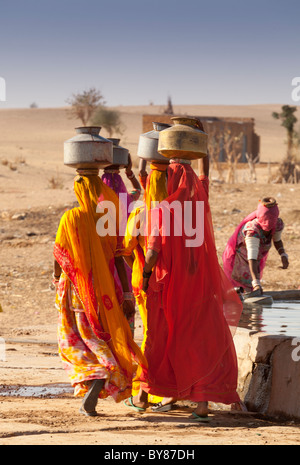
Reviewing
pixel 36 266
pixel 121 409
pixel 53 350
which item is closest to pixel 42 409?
pixel 121 409

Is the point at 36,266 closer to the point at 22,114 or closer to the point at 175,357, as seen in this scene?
the point at 175,357

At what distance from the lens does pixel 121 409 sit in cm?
554

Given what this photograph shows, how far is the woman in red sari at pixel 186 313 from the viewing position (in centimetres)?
518

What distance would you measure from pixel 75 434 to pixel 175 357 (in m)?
0.93

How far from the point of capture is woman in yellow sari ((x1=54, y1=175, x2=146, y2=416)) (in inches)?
206

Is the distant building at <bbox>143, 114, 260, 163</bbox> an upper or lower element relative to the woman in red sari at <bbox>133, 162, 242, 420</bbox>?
upper

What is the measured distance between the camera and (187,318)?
5.24 meters

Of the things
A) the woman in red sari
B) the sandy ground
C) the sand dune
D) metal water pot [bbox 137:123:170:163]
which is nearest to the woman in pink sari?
the sandy ground

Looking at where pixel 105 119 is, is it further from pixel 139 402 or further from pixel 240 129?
pixel 139 402

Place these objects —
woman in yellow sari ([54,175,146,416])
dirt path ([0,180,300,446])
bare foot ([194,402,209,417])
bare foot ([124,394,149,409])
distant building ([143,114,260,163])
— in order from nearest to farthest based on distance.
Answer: dirt path ([0,180,300,446]), bare foot ([194,402,209,417]), woman in yellow sari ([54,175,146,416]), bare foot ([124,394,149,409]), distant building ([143,114,260,163])

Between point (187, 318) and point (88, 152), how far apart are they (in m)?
1.28

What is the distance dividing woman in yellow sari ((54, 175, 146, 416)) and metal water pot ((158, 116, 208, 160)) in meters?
0.60

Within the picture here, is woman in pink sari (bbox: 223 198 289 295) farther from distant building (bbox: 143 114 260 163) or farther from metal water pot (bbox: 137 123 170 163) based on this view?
distant building (bbox: 143 114 260 163)

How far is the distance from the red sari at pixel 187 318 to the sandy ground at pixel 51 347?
0.79 ft
